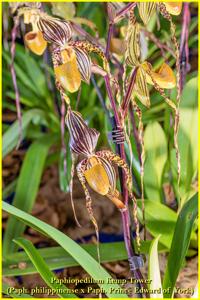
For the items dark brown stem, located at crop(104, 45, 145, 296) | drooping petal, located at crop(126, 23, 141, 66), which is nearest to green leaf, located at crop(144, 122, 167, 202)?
dark brown stem, located at crop(104, 45, 145, 296)

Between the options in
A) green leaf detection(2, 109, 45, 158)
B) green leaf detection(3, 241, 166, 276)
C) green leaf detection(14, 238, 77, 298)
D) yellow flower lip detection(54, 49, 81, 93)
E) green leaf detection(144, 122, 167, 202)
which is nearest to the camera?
yellow flower lip detection(54, 49, 81, 93)

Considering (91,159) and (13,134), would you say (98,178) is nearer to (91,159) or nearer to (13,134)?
(91,159)

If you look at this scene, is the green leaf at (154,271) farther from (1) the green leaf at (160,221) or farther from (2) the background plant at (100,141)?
(1) the green leaf at (160,221)

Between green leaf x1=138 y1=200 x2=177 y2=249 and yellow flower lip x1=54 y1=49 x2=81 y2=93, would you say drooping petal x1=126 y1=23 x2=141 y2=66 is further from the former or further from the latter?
green leaf x1=138 y1=200 x2=177 y2=249

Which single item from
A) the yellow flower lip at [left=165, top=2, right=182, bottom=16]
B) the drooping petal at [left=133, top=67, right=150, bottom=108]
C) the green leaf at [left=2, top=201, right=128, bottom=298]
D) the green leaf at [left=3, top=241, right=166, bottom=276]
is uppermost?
the yellow flower lip at [left=165, top=2, right=182, bottom=16]

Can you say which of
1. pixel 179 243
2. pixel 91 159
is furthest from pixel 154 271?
pixel 91 159

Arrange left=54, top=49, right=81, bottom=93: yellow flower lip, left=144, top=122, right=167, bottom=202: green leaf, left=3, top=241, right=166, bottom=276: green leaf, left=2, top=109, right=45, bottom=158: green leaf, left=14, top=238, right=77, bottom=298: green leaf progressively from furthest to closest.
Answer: left=2, top=109, right=45, bottom=158: green leaf < left=144, top=122, right=167, bottom=202: green leaf < left=3, top=241, right=166, bottom=276: green leaf < left=14, top=238, right=77, bottom=298: green leaf < left=54, top=49, right=81, bottom=93: yellow flower lip

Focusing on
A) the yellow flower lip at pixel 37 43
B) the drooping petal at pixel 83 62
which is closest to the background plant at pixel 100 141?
the yellow flower lip at pixel 37 43
